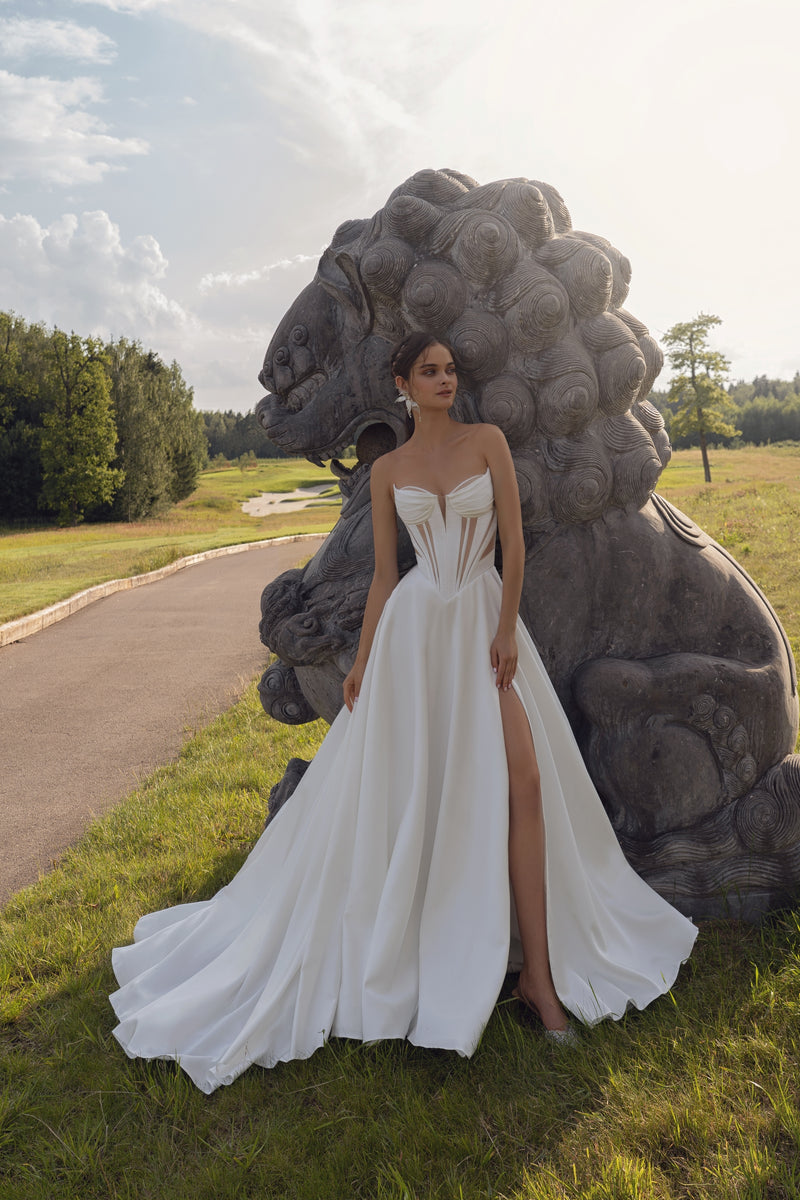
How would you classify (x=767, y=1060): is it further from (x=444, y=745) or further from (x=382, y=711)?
(x=382, y=711)

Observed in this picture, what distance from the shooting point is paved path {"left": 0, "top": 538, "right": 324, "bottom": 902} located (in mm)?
5305

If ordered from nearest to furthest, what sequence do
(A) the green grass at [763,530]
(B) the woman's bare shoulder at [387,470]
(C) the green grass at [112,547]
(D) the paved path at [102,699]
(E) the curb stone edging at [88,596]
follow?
(B) the woman's bare shoulder at [387,470] < (D) the paved path at [102,699] < (A) the green grass at [763,530] < (E) the curb stone edging at [88,596] < (C) the green grass at [112,547]

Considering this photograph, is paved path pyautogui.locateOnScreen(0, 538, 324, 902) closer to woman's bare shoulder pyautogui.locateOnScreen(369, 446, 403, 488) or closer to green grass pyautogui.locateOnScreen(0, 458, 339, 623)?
green grass pyautogui.locateOnScreen(0, 458, 339, 623)

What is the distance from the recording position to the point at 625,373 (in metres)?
2.90

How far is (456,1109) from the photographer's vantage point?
2213 mm

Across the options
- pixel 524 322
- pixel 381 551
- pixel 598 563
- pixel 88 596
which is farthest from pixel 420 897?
pixel 88 596

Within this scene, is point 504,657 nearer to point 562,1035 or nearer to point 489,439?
point 489,439

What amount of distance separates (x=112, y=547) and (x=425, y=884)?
68.0 feet

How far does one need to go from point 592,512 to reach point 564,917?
1.36m

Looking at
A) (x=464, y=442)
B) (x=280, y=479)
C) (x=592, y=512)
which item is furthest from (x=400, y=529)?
(x=280, y=479)

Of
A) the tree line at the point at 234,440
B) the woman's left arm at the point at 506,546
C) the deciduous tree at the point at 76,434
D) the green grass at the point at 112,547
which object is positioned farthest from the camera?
the tree line at the point at 234,440

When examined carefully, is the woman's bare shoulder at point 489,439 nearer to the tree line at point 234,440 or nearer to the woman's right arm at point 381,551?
the woman's right arm at point 381,551

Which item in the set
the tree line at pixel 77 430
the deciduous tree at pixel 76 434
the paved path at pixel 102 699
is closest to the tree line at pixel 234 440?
the tree line at pixel 77 430

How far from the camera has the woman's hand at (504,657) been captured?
2.65 metres
